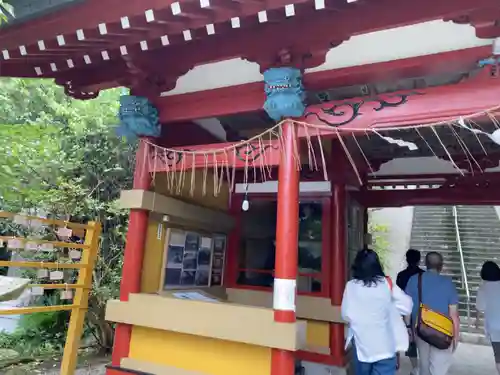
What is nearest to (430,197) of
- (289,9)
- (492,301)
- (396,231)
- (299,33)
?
(492,301)

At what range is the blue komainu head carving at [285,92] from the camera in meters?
3.21

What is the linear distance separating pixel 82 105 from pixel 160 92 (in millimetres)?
2991

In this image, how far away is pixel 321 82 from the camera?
3.40 meters

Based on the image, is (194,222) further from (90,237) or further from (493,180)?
(493,180)

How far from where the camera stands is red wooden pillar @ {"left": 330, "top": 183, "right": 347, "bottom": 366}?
15.3 ft

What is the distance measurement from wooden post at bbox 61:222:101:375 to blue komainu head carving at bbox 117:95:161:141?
1.23m

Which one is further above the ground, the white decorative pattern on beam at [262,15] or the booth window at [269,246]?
the white decorative pattern on beam at [262,15]

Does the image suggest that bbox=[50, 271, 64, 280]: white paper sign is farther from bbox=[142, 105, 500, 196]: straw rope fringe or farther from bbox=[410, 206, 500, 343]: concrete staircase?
bbox=[410, 206, 500, 343]: concrete staircase

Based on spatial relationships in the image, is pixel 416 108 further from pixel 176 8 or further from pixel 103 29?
pixel 103 29

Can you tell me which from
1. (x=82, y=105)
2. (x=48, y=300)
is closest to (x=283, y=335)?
(x=82, y=105)

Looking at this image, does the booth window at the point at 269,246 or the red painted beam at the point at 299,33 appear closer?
the red painted beam at the point at 299,33

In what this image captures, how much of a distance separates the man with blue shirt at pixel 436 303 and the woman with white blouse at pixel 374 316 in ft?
2.43

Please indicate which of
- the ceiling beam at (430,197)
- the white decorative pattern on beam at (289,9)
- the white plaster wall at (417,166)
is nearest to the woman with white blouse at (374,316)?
the white decorative pattern on beam at (289,9)

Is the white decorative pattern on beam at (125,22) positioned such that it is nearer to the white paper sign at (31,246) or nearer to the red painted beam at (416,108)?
the red painted beam at (416,108)
